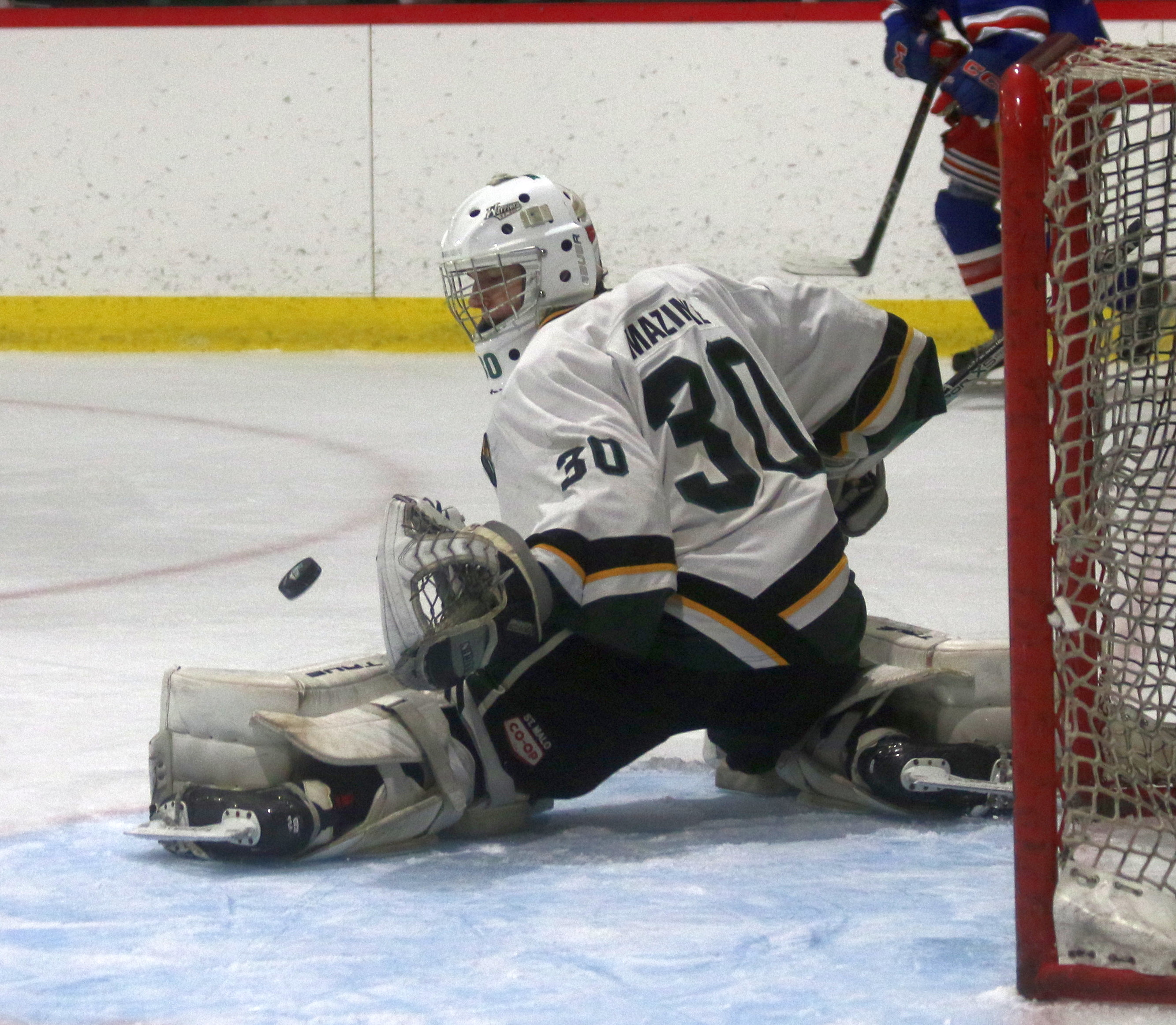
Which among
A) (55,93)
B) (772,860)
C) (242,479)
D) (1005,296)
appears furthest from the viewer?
(55,93)

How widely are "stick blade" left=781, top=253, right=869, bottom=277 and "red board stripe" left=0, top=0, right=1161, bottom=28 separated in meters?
1.16

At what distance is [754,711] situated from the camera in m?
1.72

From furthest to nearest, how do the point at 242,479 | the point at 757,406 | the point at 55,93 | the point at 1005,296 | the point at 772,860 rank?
the point at 55,93
the point at 242,479
the point at 757,406
the point at 772,860
the point at 1005,296

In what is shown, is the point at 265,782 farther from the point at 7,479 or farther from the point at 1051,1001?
the point at 7,479

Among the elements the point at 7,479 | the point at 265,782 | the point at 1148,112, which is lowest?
the point at 7,479

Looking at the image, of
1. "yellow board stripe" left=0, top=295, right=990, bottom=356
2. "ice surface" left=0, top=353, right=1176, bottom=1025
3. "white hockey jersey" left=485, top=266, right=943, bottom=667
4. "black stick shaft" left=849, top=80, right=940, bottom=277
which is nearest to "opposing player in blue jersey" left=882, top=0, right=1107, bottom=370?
"black stick shaft" left=849, top=80, right=940, bottom=277

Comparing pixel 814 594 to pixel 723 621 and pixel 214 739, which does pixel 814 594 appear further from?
pixel 214 739

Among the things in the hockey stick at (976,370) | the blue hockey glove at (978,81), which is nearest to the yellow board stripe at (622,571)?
the hockey stick at (976,370)

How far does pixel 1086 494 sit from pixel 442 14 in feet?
16.0

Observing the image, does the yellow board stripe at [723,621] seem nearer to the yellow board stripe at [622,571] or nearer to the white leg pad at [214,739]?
the yellow board stripe at [622,571]

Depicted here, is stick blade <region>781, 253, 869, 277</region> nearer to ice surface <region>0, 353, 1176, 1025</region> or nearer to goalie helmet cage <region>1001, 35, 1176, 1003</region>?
ice surface <region>0, 353, 1176, 1025</region>

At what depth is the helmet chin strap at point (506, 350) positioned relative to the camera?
181cm

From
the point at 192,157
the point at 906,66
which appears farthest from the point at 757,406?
the point at 192,157

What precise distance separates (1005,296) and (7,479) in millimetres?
2985
